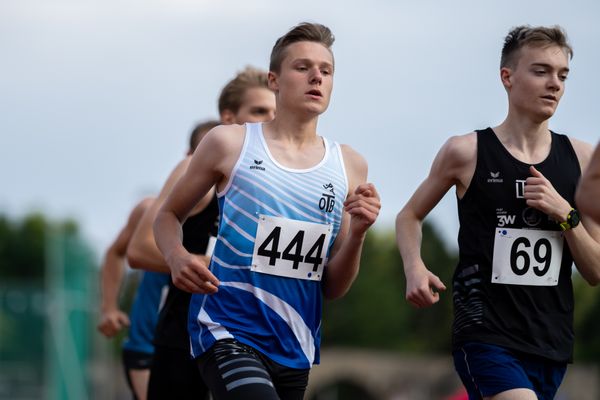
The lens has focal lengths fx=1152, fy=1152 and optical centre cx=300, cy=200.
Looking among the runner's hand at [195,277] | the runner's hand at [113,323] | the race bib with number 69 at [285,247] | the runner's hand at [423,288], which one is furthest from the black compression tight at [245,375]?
the runner's hand at [113,323]

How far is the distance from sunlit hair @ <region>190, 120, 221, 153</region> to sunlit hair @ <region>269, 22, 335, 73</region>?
5.82 feet

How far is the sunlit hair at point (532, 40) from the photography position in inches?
239

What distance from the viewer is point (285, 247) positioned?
220 inches

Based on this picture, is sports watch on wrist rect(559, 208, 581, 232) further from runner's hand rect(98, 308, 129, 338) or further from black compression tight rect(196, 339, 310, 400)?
runner's hand rect(98, 308, 129, 338)

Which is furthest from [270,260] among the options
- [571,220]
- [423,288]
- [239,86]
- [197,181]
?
[239,86]

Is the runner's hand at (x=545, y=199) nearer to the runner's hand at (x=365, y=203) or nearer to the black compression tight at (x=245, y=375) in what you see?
the runner's hand at (x=365, y=203)

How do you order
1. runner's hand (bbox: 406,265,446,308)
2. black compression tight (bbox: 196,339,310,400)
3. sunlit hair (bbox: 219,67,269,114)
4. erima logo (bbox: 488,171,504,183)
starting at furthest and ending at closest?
sunlit hair (bbox: 219,67,269,114) → erima logo (bbox: 488,171,504,183) → runner's hand (bbox: 406,265,446,308) → black compression tight (bbox: 196,339,310,400)

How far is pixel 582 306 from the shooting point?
7569cm

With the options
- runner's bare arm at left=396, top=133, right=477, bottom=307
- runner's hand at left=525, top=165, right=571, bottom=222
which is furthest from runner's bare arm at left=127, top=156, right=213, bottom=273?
runner's hand at left=525, top=165, right=571, bottom=222

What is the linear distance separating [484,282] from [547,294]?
0.32 metres

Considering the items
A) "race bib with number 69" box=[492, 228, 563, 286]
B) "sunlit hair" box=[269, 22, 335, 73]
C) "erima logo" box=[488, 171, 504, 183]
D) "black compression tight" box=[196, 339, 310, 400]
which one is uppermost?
"sunlit hair" box=[269, 22, 335, 73]

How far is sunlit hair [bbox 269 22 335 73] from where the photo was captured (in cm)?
Result: 602

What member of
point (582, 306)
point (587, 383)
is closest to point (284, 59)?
point (587, 383)

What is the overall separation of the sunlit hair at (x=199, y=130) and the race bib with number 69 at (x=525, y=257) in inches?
103
